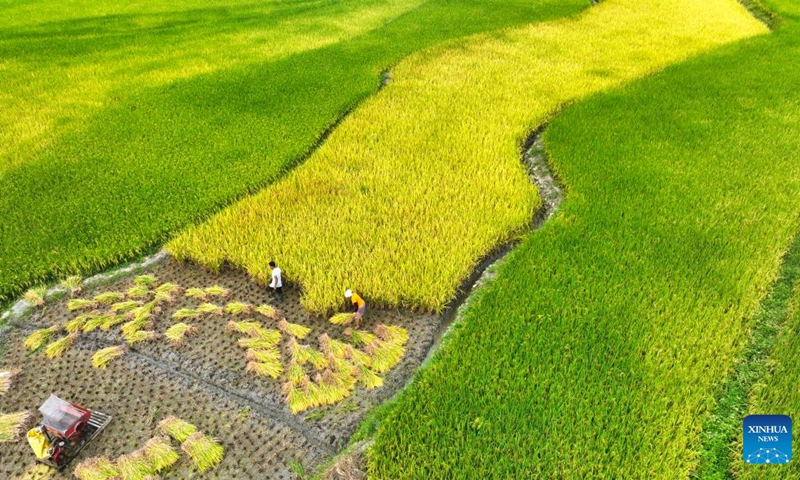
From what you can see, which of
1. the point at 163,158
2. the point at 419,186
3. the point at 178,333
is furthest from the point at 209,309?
the point at 163,158

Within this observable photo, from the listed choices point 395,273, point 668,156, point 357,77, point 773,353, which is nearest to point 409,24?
point 357,77

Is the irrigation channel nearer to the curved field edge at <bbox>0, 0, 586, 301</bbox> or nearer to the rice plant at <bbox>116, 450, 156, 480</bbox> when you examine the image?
the rice plant at <bbox>116, 450, 156, 480</bbox>

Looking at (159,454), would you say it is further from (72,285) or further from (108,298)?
(72,285)

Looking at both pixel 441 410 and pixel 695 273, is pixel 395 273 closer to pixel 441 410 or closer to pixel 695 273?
pixel 441 410

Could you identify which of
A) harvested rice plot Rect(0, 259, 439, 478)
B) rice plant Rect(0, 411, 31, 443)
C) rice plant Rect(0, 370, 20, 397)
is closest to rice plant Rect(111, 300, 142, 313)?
harvested rice plot Rect(0, 259, 439, 478)

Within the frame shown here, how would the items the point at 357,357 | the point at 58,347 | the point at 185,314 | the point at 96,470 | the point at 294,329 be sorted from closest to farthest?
the point at 96,470
the point at 357,357
the point at 58,347
the point at 294,329
the point at 185,314

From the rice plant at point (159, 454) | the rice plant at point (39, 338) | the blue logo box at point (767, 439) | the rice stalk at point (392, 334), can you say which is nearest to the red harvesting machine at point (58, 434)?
the rice plant at point (159, 454)
